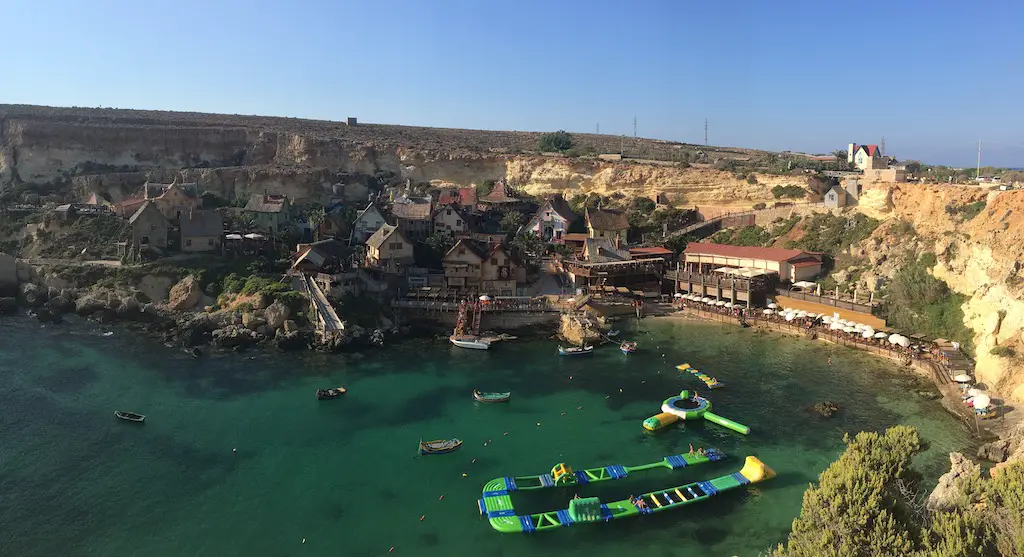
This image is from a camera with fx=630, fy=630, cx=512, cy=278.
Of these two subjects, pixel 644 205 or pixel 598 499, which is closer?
pixel 598 499

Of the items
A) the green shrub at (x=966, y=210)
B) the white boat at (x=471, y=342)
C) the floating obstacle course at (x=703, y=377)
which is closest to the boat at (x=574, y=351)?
the white boat at (x=471, y=342)

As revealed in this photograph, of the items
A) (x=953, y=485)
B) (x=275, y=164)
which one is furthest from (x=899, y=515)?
(x=275, y=164)

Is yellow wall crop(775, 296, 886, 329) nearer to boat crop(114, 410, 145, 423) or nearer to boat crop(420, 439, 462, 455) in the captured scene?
boat crop(420, 439, 462, 455)

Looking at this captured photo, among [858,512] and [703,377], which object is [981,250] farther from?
[858,512]

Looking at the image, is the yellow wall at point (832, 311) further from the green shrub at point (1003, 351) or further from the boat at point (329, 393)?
the boat at point (329, 393)

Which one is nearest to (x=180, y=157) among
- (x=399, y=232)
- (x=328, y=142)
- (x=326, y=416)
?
(x=328, y=142)
